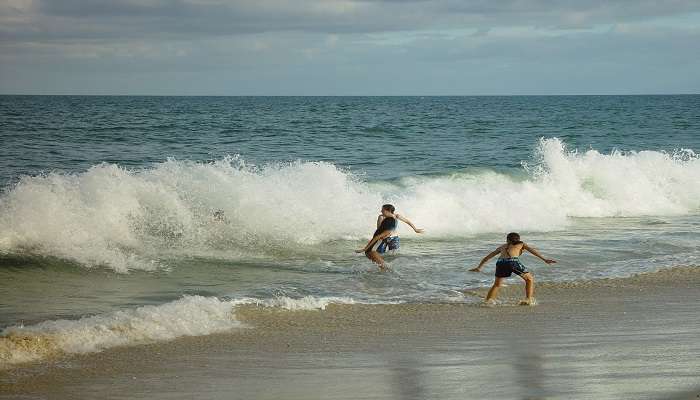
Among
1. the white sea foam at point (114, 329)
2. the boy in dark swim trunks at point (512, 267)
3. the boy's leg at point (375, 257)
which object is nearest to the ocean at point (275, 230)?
the white sea foam at point (114, 329)

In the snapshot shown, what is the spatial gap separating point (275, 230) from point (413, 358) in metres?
8.23

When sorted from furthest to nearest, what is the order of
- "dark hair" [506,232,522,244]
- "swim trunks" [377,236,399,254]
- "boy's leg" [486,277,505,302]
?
"swim trunks" [377,236,399,254] < "dark hair" [506,232,522,244] < "boy's leg" [486,277,505,302]

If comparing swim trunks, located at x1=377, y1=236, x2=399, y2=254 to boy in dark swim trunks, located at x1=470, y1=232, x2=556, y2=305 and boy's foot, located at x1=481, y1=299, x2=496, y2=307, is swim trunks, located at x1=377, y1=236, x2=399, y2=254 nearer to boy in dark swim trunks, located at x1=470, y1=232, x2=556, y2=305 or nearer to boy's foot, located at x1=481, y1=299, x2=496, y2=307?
boy in dark swim trunks, located at x1=470, y1=232, x2=556, y2=305

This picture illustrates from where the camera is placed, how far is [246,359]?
295 inches

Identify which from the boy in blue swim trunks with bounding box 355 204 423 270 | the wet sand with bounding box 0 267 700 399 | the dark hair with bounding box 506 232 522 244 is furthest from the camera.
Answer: the boy in blue swim trunks with bounding box 355 204 423 270

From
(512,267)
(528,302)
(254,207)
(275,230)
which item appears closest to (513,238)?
(512,267)

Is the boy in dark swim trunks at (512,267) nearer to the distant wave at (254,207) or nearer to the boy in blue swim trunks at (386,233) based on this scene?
the boy in blue swim trunks at (386,233)

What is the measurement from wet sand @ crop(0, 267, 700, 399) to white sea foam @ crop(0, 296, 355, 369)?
8.2 inches

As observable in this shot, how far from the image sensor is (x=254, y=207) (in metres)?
16.0

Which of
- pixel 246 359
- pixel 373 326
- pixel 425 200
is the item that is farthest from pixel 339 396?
pixel 425 200

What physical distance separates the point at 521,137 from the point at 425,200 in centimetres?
2141

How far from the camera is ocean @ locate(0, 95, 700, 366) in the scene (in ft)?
32.7

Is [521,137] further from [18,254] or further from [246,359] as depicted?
[246,359]

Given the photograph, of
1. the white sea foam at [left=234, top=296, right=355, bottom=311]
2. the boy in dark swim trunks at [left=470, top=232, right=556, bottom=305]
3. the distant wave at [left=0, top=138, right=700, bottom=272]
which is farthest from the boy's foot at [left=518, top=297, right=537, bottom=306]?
the distant wave at [left=0, top=138, right=700, bottom=272]
